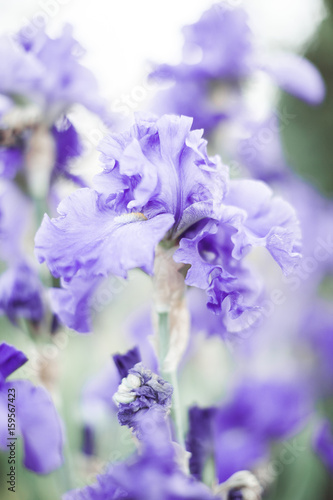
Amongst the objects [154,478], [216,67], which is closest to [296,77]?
[216,67]

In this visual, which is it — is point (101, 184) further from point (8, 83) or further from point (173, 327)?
point (8, 83)

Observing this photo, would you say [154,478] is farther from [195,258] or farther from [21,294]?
[21,294]

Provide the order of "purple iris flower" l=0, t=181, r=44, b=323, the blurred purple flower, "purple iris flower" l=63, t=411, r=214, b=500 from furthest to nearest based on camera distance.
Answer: the blurred purple flower < "purple iris flower" l=0, t=181, r=44, b=323 < "purple iris flower" l=63, t=411, r=214, b=500

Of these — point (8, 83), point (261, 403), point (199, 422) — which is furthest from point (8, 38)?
point (261, 403)

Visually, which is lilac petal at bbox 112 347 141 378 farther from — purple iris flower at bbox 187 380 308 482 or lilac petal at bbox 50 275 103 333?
purple iris flower at bbox 187 380 308 482

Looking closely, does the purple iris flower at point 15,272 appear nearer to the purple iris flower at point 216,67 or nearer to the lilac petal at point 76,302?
the lilac petal at point 76,302

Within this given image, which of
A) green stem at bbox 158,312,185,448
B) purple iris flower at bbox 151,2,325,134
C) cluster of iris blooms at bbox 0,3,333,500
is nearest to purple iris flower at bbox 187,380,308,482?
cluster of iris blooms at bbox 0,3,333,500

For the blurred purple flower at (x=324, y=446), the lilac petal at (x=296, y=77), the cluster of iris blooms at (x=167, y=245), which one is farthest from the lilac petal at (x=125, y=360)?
the lilac petal at (x=296, y=77)
